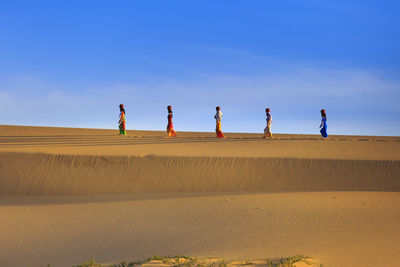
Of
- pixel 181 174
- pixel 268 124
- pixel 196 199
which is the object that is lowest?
pixel 196 199

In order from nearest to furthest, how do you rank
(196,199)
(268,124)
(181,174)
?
(196,199), (181,174), (268,124)

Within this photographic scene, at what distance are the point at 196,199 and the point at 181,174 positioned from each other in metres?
3.23

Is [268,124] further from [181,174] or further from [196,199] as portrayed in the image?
[196,199]

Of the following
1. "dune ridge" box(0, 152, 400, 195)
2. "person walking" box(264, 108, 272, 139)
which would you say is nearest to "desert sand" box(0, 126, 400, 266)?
"dune ridge" box(0, 152, 400, 195)

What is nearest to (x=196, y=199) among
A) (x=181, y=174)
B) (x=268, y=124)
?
(x=181, y=174)

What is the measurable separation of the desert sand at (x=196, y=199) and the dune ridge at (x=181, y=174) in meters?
0.04

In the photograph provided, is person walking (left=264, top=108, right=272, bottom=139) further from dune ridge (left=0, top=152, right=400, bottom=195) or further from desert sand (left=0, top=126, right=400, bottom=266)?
dune ridge (left=0, top=152, right=400, bottom=195)

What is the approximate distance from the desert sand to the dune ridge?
1.6 inches

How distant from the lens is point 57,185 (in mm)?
13828

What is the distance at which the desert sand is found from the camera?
6801 mm

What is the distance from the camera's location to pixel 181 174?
14773mm

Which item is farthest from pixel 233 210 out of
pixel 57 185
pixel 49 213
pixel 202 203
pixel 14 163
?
pixel 14 163

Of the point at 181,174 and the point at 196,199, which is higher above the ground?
the point at 181,174

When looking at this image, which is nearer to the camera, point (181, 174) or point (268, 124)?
point (181, 174)
